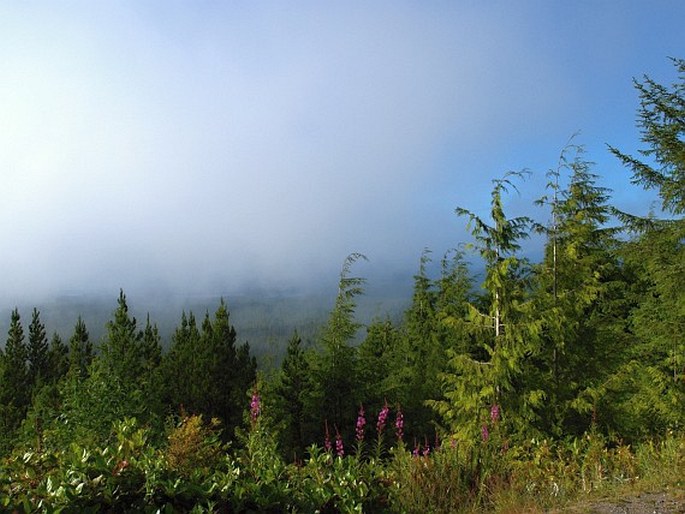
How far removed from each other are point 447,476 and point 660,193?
9.29 metres

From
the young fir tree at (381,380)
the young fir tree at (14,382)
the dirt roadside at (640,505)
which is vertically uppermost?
the dirt roadside at (640,505)

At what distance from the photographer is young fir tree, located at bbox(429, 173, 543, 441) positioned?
9.89 meters

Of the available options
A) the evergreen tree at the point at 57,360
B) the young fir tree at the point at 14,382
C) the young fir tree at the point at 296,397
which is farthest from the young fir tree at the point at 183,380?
the evergreen tree at the point at 57,360

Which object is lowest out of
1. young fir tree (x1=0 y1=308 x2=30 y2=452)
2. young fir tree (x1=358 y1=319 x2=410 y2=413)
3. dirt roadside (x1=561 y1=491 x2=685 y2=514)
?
young fir tree (x1=0 y1=308 x2=30 y2=452)

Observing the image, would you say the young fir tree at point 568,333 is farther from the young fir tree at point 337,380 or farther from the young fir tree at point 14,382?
the young fir tree at point 14,382

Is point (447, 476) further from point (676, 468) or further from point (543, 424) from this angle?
point (543, 424)

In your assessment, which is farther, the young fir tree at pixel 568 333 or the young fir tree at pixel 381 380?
the young fir tree at pixel 381 380

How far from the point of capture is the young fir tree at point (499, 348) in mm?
9891

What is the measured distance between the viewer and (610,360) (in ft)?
36.0

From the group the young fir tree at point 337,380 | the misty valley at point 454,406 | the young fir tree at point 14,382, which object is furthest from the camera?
the young fir tree at point 14,382

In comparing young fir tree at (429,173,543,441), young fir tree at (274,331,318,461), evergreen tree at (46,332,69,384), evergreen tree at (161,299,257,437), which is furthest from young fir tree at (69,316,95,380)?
young fir tree at (429,173,543,441)

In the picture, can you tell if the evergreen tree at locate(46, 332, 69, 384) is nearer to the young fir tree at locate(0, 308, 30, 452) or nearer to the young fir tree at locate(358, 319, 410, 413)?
the young fir tree at locate(0, 308, 30, 452)

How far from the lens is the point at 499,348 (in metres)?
10.1

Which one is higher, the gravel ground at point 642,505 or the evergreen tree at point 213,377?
the gravel ground at point 642,505
